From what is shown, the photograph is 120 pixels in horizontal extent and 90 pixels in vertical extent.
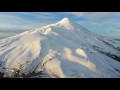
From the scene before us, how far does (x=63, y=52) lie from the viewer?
4.12 metres

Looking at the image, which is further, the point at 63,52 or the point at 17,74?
the point at 63,52

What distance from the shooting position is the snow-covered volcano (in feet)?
13.1

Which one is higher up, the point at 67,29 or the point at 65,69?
the point at 67,29

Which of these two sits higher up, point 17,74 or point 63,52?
point 63,52

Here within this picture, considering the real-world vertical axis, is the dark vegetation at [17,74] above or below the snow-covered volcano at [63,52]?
below

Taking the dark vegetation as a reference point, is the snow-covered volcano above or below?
above

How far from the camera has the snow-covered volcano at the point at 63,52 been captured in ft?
13.1

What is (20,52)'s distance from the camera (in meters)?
4.25
